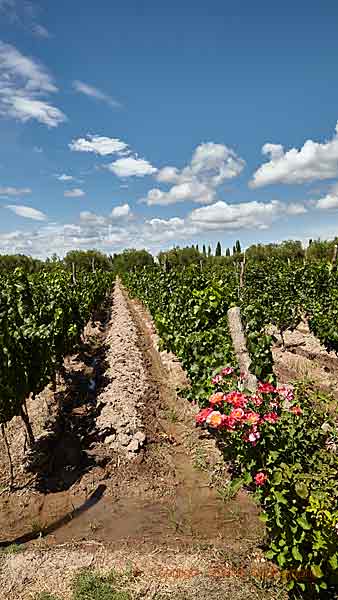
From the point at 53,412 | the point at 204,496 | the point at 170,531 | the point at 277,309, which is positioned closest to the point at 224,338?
the point at 204,496

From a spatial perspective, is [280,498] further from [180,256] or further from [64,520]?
[180,256]

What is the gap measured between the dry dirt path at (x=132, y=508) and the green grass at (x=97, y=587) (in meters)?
0.09

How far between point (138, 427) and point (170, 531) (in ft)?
7.00

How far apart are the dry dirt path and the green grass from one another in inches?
3.4

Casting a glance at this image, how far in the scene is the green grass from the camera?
9.91 feet

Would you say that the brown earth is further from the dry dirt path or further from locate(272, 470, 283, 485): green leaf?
locate(272, 470, 283, 485): green leaf

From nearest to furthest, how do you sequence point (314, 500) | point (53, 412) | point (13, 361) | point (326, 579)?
point (314, 500) → point (326, 579) → point (13, 361) → point (53, 412)

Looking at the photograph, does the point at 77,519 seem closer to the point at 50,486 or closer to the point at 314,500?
the point at 50,486

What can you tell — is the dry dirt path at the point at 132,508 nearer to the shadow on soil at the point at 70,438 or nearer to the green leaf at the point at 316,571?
the shadow on soil at the point at 70,438

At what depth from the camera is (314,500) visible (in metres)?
2.54

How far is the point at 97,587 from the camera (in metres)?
3.13

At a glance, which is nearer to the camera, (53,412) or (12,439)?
Answer: (12,439)

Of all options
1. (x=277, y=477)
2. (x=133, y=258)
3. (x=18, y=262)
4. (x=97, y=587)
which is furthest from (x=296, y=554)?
(x=133, y=258)

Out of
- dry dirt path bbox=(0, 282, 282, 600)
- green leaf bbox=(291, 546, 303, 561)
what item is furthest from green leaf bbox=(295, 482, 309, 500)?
dry dirt path bbox=(0, 282, 282, 600)
